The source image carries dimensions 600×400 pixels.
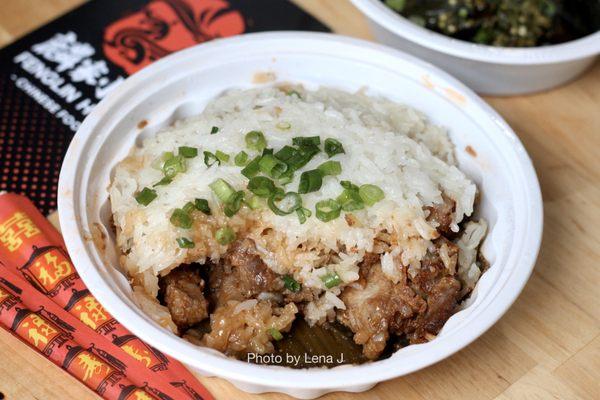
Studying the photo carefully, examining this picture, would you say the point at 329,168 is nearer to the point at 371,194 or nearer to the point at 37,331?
the point at 371,194

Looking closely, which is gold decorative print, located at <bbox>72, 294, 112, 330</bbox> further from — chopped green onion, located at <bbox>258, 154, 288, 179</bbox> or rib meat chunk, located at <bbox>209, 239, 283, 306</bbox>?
chopped green onion, located at <bbox>258, 154, 288, 179</bbox>

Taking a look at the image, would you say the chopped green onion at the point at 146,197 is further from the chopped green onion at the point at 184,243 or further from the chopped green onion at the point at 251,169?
the chopped green onion at the point at 251,169

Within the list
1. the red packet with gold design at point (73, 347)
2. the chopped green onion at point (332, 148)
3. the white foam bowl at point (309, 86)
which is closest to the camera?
the white foam bowl at point (309, 86)

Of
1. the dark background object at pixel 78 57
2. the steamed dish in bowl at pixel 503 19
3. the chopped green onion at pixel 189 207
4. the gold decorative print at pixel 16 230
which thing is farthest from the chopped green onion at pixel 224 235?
the steamed dish in bowl at pixel 503 19

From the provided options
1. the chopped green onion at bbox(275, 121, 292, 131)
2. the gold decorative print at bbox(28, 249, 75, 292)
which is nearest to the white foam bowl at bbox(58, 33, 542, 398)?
the gold decorative print at bbox(28, 249, 75, 292)

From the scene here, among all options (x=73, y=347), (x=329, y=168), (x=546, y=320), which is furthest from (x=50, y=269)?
(x=546, y=320)
